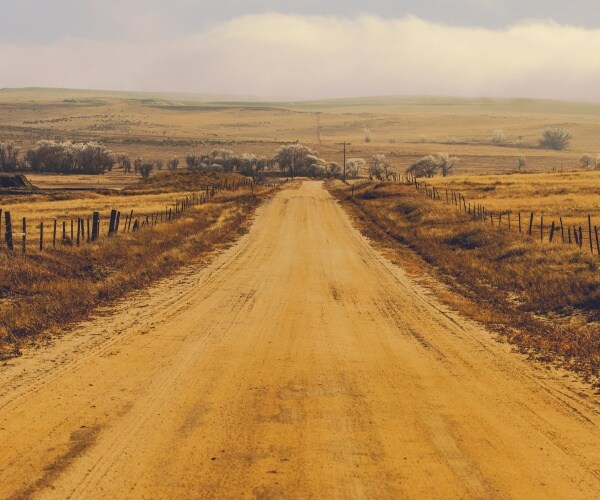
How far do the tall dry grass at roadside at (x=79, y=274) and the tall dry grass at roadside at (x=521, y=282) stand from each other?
936cm

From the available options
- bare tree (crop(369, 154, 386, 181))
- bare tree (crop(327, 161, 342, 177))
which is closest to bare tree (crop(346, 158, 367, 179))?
bare tree (crop(327, 161, 342, 177))

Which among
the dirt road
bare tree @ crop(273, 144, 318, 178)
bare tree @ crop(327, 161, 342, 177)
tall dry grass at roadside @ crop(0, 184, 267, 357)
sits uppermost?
bare tree @ crop(273, 144, 318, 178)

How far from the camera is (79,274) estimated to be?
20969 millimetres

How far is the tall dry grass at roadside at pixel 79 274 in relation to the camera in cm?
1522

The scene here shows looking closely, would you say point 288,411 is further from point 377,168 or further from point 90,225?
point 377,168

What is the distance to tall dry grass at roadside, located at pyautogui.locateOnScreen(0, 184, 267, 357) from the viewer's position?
1522cm

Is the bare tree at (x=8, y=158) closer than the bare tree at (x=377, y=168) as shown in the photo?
Yes

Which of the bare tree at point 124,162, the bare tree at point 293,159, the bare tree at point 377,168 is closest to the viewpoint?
the bare tree at point 293,159

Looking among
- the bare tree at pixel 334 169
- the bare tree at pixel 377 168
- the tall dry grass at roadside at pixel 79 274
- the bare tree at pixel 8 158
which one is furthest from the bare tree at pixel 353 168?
the tall dry grass at roadside at pixel 79 274

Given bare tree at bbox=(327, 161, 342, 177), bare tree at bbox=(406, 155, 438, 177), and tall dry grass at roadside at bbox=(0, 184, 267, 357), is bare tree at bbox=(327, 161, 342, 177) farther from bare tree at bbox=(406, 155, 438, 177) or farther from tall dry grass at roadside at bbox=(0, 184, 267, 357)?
tall dry grass at roadside at bbox=(0, 184, 267, 357)

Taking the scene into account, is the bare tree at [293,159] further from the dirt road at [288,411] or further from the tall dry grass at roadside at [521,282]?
the dirt road at [288,411]

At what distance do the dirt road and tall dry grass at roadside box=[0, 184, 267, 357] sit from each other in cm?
98

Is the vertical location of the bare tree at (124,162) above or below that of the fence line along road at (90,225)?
above

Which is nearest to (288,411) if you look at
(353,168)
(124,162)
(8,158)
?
(353,168)
